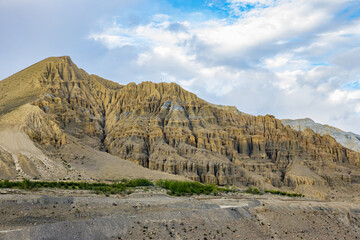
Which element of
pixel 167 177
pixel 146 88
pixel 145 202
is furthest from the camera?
pixel 146 88

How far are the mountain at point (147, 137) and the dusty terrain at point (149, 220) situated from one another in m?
38.9

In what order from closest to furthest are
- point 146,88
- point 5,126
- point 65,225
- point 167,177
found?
1. point 65,225
2. point 5,126
3. point 167,177
4. point 146,88

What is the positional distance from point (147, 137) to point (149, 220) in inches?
3175

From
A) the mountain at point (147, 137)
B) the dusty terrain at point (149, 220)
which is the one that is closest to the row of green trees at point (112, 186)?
the dusty terrain at point (149, 220)

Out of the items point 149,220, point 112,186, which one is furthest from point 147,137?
point 149,220

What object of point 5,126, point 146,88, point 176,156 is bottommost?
point 176,156

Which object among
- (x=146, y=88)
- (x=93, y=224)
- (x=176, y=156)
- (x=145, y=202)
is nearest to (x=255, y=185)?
(x=176, y=156)

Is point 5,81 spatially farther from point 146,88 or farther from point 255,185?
point 255,185

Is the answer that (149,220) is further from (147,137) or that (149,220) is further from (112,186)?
(147,137)

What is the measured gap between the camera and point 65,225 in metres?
32.8

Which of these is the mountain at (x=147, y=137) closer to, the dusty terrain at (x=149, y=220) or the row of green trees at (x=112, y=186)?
the row of green trees at (x=112, y=186)

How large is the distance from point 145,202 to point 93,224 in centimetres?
1286

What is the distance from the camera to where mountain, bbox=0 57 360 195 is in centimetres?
9200

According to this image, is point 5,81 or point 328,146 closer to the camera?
point 5,81
